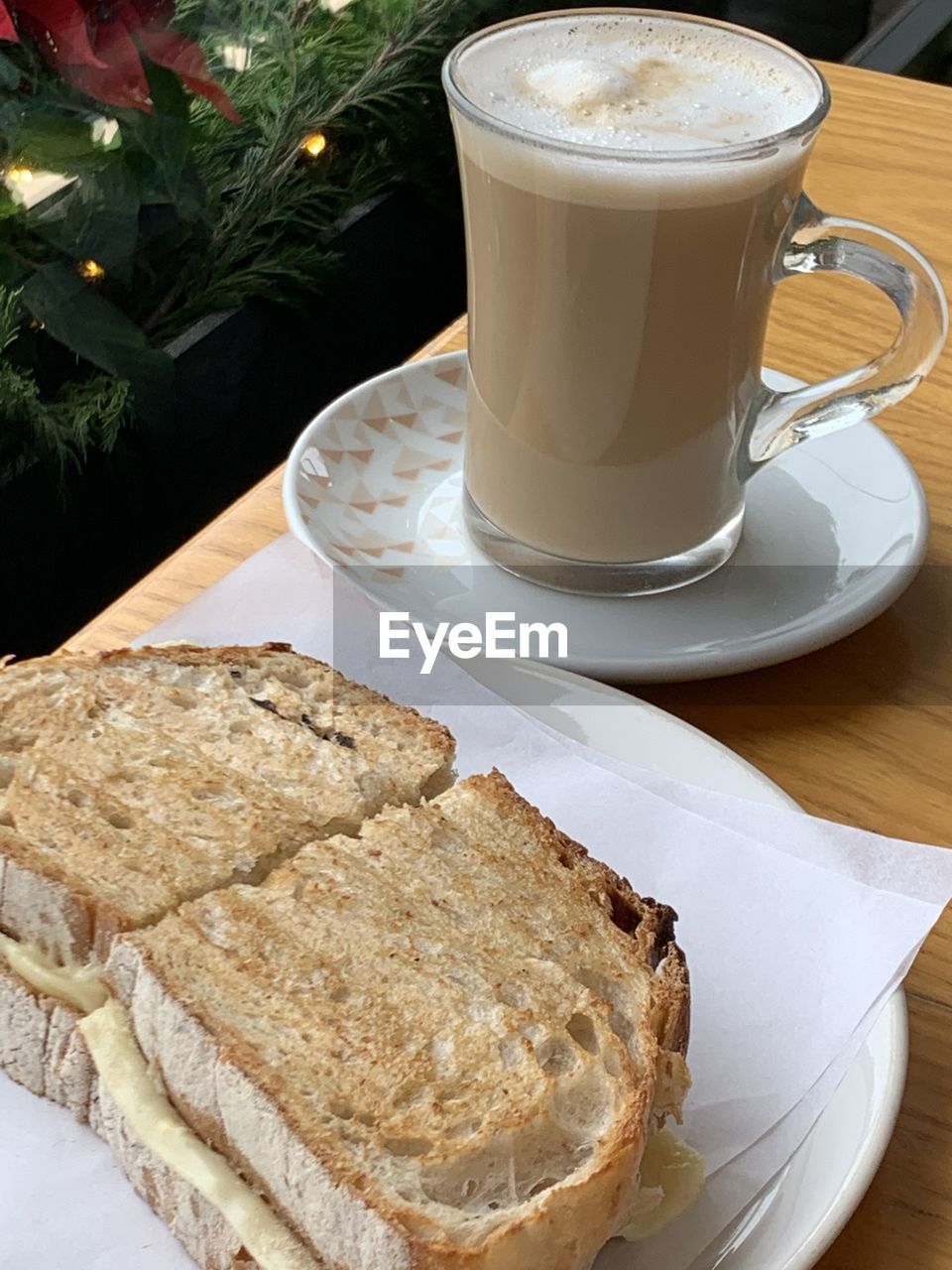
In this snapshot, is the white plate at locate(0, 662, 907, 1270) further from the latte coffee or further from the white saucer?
the latte coffee

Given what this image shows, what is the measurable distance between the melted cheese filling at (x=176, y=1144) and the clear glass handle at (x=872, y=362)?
0.61 meters

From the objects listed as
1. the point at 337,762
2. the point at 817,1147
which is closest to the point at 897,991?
the point at 817,1147

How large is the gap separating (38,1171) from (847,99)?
1545 millimetres

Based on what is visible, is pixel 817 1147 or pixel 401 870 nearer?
pixel 817 1147

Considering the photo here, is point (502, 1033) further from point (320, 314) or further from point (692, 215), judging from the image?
point (320, 314)

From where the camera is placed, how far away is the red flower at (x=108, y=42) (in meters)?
1.05

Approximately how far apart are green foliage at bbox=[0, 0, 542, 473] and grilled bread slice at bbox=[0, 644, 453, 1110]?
40 cm

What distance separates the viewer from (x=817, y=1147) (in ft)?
2.14

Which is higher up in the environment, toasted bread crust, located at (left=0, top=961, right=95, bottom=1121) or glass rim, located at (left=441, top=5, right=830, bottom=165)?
glass rim, located at (left=441, top=5, right=830, bottom=165)

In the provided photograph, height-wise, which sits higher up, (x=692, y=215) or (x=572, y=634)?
(x=692, y=215)

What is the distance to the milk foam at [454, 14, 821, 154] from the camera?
0.92m

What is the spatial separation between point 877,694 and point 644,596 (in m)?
0.18

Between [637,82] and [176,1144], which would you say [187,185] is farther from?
[176,1144]

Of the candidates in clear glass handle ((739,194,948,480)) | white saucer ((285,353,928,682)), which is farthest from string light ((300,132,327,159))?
clear glass handle ((739,194,948,480))
